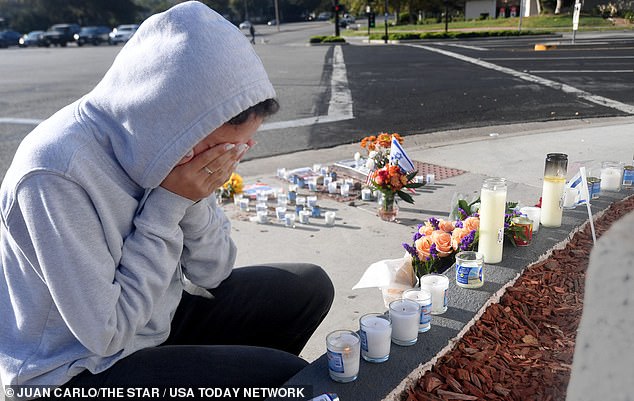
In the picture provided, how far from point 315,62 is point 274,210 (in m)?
14.1

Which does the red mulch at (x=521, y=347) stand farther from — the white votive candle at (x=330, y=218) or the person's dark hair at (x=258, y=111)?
the white votive candle at (x=330, y=218)

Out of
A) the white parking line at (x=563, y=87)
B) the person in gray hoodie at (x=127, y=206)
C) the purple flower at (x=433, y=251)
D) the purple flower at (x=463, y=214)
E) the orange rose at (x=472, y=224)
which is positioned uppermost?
the person in gray hoodie at (x=127, y=206)

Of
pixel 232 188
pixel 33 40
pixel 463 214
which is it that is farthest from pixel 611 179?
pixel 33 40

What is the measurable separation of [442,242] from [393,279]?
273 mm

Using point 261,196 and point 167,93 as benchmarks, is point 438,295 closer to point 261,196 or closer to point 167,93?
point 167,93

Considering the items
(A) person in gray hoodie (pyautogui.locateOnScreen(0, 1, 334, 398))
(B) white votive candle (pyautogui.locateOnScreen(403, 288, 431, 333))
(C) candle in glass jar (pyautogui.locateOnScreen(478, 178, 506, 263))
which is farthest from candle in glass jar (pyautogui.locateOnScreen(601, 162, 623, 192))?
(A) person in gray hoodie (pyautogui.locateOnScreen(0, 1, 334, 398))

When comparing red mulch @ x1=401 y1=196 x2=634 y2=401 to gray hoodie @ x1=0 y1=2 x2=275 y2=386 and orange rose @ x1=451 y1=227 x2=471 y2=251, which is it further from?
gray hoodie @ x1=0 y1=2 x2=275 y2=386

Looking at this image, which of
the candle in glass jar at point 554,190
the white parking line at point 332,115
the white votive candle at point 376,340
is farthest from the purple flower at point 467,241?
the white parking line at point 332,115

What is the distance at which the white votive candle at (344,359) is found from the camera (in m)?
1.63

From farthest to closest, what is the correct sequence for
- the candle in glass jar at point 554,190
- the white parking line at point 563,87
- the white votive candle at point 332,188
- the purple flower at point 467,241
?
the white parking line at point 563,87 < the white votive candle at point 332,188 < the candle in glass jar at point 554,190 < the purple flower at point 467,241

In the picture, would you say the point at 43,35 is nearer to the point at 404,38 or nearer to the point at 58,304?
the point at 404,38

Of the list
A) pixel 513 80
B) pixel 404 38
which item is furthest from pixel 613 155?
pixel 404 38

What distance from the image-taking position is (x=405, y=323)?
1.79 meters

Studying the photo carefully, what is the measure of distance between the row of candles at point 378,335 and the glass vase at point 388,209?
1.94 metres
